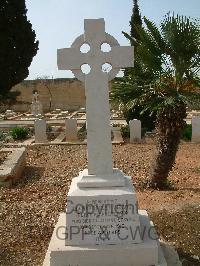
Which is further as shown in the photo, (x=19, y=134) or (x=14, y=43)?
(x=14, y=43)

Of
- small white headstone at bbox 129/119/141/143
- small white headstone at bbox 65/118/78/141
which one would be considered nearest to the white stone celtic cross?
small white headstone at bbox 129/119/141/143

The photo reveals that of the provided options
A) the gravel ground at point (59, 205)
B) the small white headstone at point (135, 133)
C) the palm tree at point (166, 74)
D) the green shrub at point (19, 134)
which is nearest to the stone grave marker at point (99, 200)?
the gravel ground at point (59, 205)

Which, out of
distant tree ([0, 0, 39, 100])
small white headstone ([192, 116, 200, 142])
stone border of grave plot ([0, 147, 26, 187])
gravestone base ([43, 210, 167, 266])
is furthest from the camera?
distant tree ([0, 0, 39, 100])

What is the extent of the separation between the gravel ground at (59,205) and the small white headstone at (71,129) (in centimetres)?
276

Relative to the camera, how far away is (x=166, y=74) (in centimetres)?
585

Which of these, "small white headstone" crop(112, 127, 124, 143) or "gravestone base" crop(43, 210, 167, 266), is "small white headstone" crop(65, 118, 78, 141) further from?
"gravestone base" crop(43, 210, 167, 266)

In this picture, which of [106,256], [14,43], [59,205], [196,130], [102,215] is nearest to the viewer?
[106,256]

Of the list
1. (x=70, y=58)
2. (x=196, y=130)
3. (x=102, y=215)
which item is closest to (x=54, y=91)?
(x=196, y=130)

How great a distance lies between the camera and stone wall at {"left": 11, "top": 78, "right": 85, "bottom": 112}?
31.5m

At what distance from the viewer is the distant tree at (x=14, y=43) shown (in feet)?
48.3

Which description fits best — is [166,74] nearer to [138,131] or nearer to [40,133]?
[138,131]

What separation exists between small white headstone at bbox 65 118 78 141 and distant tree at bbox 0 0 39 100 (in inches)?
160

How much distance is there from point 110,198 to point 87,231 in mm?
381

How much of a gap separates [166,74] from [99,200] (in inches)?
118
